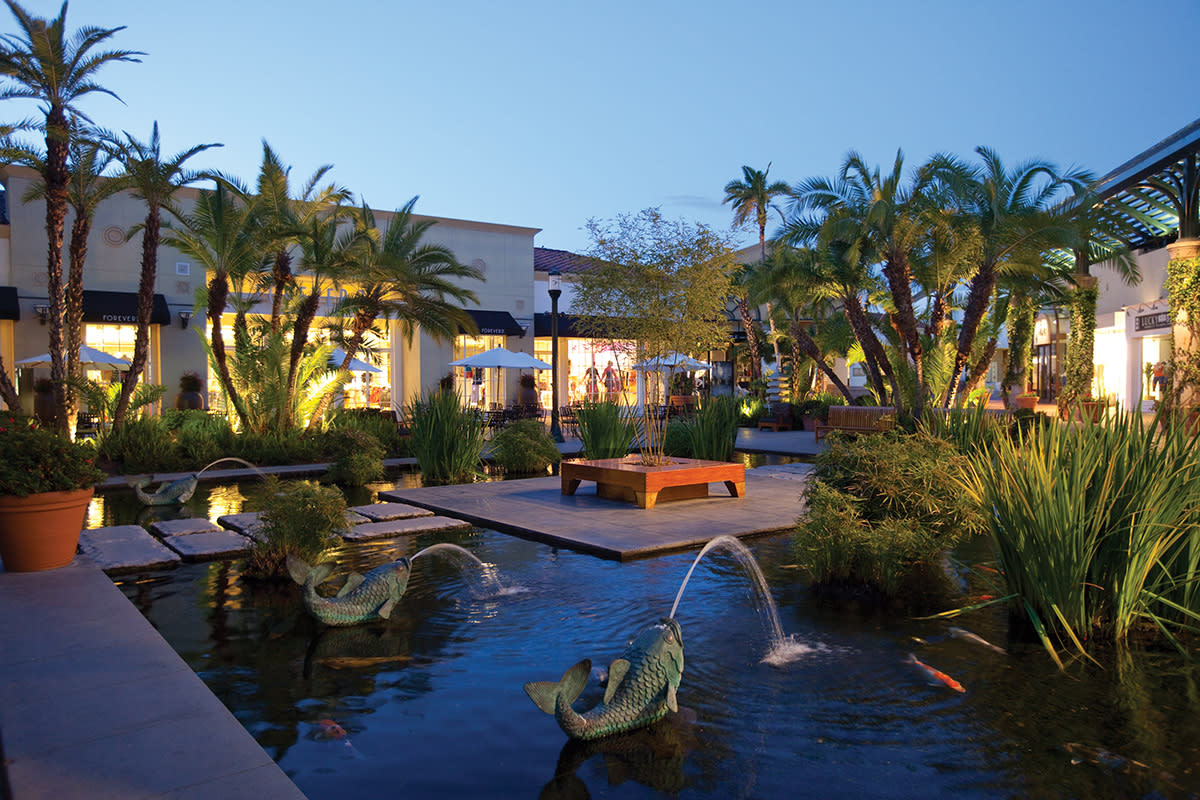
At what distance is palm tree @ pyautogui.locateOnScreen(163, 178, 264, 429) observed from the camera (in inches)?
585

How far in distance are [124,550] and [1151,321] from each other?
2735 cm

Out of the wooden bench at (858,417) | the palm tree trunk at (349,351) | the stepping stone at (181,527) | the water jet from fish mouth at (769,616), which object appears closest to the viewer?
the water jet from fish mouth at (769,616)

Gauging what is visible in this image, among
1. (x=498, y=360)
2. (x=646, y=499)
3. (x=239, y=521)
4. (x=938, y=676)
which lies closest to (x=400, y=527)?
(x=239, y=521)

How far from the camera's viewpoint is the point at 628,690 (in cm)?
354

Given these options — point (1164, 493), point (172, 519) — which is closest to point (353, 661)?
point (1164, 493)

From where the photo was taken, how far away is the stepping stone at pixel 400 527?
25.0 feet

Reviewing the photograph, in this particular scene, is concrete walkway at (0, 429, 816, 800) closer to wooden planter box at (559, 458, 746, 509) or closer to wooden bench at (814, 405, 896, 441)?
wooden planter box at (559, 458, 746, 509)

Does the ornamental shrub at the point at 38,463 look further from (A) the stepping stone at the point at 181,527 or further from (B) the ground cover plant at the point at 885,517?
(B) the ground cover plant at the point at 885,517

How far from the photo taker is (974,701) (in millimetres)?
3848

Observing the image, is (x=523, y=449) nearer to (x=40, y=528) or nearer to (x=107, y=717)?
(x=40, y=528)

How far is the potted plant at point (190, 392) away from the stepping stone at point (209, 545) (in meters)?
14.8

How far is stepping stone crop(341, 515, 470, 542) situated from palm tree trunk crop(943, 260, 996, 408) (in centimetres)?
1261

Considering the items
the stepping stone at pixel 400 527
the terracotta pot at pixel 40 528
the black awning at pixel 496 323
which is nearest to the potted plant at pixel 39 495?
the terracotta pot at pixel 40 528

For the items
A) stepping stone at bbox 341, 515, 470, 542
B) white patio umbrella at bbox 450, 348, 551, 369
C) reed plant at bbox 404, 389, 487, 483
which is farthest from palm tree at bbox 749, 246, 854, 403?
stepping stone at bbox 341, 515, 470, 542
